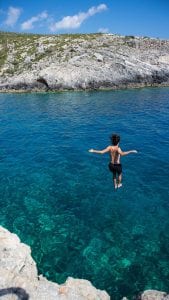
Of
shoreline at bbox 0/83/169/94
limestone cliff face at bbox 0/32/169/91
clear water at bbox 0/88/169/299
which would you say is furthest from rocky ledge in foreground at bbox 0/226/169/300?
limestone cliff face at bbox 0/32/169/91

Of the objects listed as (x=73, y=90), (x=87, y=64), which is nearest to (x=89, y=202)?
(x=73, y=90)

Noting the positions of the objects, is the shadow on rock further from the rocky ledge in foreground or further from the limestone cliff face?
the limestone cliff face

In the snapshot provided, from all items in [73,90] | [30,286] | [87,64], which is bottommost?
[30,286]

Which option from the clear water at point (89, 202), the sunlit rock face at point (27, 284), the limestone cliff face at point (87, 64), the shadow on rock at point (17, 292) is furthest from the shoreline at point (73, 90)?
the shadow on rock at point (17, 292)

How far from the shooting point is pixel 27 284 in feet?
40.1

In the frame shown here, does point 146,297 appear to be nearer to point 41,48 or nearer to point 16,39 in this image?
point 41,48

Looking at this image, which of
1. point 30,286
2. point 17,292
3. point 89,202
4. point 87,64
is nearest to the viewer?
point 17,292

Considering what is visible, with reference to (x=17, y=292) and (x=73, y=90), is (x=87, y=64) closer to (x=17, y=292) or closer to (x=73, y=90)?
(x=73, y=90)

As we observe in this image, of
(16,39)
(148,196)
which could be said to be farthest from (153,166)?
(16,39)

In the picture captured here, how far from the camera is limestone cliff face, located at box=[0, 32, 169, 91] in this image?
264 ft

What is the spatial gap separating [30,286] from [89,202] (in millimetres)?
10172

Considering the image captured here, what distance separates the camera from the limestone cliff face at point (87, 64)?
264 feet

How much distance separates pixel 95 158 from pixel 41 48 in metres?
73.9

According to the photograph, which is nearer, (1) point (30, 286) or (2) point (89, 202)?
(1) point (30, 286)
